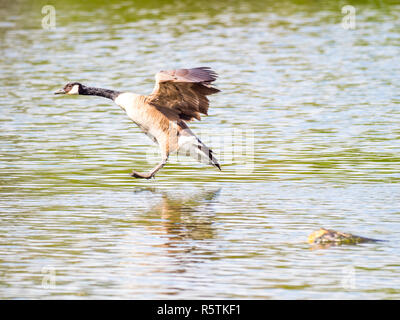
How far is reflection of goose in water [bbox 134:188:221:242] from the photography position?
12.8 meters

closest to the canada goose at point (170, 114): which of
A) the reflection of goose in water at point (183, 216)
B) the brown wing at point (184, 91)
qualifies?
the brown wing at point (184, 91)

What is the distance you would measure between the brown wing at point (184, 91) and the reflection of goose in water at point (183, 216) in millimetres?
1576

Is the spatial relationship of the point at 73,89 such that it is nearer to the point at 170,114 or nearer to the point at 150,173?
the point at 170,114

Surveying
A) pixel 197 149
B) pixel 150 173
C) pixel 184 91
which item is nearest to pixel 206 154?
pixel 197 149

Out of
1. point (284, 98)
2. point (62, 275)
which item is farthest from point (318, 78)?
point (62, 275)

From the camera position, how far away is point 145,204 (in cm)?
1463

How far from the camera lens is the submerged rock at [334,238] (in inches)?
476

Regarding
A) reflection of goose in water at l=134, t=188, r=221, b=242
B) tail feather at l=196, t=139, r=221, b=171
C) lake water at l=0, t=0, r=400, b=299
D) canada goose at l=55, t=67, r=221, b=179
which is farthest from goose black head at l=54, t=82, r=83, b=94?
reflection of goose in water at l=134, t=188, r=221, b=242

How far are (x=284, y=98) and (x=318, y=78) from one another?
2.96m

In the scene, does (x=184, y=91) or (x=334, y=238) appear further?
(x=184, y=91)

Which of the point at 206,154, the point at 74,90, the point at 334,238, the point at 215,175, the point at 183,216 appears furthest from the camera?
the point at 74,90

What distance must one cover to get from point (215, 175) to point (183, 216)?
10.1 feet

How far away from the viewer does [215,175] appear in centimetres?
1681
